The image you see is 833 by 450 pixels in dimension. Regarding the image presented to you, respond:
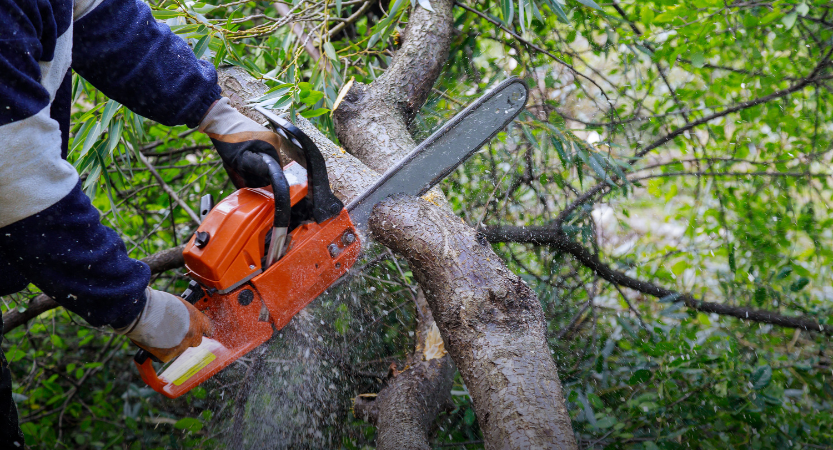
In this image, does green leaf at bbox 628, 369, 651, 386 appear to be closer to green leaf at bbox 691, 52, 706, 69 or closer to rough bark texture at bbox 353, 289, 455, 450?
rough bark texture at bbox 353, 289, 455, 450

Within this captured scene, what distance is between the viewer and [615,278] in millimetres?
2752

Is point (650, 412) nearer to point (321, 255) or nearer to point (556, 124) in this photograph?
point (556, 124)

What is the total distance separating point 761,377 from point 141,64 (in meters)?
2.56

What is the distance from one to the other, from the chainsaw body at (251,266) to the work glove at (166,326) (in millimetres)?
69

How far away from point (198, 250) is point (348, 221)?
1.58ft

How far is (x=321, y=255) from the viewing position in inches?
67.5

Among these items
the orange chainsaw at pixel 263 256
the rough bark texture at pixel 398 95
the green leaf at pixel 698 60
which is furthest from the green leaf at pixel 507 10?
the green leaf at pixel 698 60

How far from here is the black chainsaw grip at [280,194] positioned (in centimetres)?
154

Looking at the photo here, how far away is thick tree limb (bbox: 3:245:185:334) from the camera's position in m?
2.41

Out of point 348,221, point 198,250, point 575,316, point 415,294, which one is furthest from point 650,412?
point 198,250

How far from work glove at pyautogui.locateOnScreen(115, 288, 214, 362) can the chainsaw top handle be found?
1.60 ft

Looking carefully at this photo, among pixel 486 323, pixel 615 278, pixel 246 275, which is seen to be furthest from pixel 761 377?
pixel 246 275

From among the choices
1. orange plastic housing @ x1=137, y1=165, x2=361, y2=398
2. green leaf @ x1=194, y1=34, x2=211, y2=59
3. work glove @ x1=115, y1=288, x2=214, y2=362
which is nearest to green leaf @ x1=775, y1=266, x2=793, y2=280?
orange plastic housing @ x1=137, y1=165, x2=361, y2=398

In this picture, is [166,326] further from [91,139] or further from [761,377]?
[761,377]
